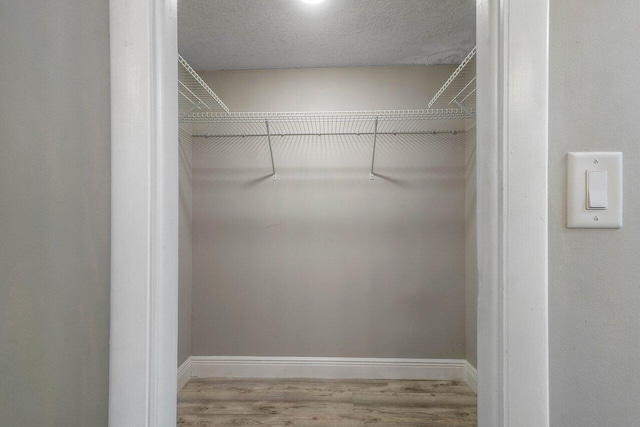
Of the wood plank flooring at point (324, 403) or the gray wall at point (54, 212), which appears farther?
the wood plank flooring at point (324, 403)

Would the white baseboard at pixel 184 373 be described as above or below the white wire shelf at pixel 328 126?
below

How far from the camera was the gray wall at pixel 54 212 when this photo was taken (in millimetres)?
458

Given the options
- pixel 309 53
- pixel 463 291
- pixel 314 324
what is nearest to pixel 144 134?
pixel 309 53

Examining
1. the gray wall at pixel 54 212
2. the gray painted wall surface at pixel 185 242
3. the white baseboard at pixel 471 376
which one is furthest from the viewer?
the gray painted wall surface at pixel 185 242

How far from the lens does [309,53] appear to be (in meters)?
2.18

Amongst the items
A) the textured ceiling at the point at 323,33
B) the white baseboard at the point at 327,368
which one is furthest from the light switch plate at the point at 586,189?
the white baseboard at the point at 327,368

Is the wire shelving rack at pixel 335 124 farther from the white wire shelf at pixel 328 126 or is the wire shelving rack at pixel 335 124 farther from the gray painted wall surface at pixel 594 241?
the gray painted wall surface at pixel 594 241

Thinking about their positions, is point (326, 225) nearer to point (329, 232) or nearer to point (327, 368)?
point (329, 232)

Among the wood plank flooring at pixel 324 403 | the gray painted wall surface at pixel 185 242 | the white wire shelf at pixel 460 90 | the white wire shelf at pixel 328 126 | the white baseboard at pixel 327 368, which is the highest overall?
the white wire shelf at pixel 460 90

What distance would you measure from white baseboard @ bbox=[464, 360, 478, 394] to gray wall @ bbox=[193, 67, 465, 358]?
0.13 m

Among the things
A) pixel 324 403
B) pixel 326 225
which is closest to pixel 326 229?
pixel 326 225

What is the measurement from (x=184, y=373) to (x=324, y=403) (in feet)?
3.44

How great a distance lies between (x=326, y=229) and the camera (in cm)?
239

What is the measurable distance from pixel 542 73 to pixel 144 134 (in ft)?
2.17
